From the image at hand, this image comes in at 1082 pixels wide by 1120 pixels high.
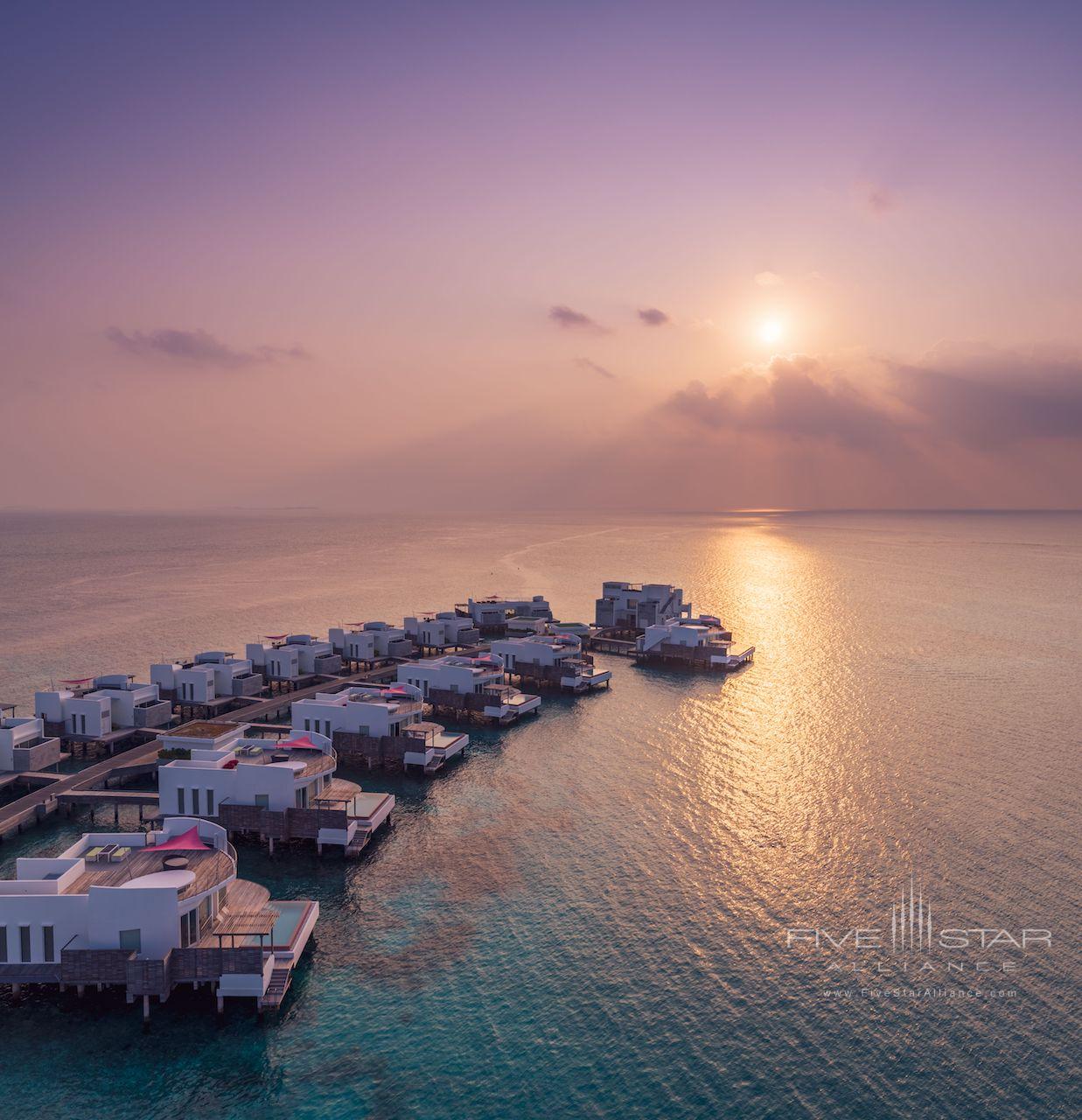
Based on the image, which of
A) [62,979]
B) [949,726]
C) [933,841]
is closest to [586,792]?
[933,841]

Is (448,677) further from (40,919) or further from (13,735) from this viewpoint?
(40,919)

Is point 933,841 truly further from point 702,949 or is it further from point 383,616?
point 383,616

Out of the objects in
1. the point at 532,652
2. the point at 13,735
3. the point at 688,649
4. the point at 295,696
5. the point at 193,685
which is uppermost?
the point at 532,652

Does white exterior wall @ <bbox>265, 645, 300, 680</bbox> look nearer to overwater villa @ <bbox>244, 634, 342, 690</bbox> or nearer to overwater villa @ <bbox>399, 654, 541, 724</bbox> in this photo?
overwater villa @ <bbox>244, 634, 342, 690</bbox>

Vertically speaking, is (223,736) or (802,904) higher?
(223,736)

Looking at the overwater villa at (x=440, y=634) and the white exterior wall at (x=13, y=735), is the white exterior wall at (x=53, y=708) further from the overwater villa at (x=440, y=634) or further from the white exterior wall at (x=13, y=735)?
the overwater villa at (x=440, y=634)

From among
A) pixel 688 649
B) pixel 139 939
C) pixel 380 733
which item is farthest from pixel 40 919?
pixel 688 649
